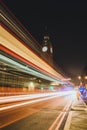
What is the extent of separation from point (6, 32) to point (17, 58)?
3.92 metres

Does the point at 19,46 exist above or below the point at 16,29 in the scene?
below

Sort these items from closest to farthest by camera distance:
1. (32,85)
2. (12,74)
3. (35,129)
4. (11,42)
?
1. (35,129)
2. (11,42)
3. (12,74)
4. (32,85)

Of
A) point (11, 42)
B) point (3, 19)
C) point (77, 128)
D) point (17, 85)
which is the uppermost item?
point (3, 19)

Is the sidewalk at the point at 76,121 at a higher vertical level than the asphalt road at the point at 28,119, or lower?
lower

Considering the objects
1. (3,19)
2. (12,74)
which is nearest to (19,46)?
(3,19)

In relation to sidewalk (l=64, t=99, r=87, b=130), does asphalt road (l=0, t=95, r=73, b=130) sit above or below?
above

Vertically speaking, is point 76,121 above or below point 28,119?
below

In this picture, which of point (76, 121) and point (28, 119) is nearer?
point (76, 121)

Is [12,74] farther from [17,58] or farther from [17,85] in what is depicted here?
[17,58]

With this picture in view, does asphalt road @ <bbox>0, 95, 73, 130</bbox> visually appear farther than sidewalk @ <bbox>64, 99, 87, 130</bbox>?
Yes

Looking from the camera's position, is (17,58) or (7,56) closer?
(7,56)

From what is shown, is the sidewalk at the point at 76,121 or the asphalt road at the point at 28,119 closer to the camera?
the sidewalk at the point at 76,121

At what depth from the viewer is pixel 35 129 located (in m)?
8.50

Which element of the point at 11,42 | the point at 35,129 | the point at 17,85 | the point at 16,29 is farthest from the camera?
the point at 17,85
